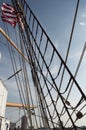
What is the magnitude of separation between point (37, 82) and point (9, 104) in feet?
97.6

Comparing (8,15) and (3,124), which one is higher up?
(8,15)

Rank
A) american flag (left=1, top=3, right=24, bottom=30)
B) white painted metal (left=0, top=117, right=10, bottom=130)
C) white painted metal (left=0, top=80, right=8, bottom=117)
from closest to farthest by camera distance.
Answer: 1. american flag (left=1, top=3, right=24, bottom=30)
2. white painted metal (left=0, top=117, right=10, bottom=130)
3. white painted metal (left=0, top=80, right=8, bottom=117)

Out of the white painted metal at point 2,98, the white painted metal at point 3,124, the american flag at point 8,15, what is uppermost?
the american flag at point 8,15

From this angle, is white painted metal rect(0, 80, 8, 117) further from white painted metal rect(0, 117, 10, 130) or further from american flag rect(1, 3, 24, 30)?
american flag rect(1, 3, 24, 30)

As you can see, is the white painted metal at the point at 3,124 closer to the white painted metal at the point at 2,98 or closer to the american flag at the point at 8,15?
the white painted metal at the point at 2,98

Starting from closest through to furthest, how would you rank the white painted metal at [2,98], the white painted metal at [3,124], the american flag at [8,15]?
the american flag at [8,15], the white painted metal at [3,124], the white painted metal at [2,98]

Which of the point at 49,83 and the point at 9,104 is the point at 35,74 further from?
the point at 9,104

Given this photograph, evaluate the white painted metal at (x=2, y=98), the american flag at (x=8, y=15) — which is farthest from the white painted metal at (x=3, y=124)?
the american flag at (x=8, y=15)

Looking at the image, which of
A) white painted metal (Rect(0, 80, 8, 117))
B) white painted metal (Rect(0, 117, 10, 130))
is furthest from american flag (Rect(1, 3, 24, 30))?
white painted metal (Rect(0, 117, 10, 130))

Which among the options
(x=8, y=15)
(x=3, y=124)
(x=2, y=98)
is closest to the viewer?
(x=8, y=15)

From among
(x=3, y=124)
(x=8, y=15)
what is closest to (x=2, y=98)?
(x=3, y=124)

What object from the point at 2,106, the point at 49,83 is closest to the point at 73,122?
the point at 49,83

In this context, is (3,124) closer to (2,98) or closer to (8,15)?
(2,98)

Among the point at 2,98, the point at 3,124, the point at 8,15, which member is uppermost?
the point at 8,15
